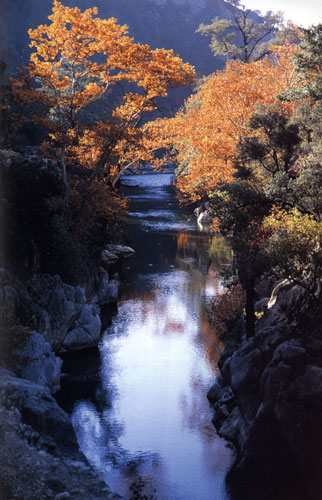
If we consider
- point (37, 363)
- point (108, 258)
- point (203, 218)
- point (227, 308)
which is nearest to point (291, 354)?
point (37, 363)

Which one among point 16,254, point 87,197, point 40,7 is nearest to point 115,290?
point 87,197

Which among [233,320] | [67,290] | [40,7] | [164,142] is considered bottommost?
[233,320]

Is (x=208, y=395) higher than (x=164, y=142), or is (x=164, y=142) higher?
(x=164, y=142)

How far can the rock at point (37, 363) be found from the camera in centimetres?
1831

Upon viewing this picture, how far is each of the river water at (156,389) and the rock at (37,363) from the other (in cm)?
122

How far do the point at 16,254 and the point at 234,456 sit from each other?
12.3 metres

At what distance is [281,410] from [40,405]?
7.54 metres

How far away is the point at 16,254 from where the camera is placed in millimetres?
21500

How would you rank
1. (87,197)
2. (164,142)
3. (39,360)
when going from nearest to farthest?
(39,360) → (87,197) → (164,142)

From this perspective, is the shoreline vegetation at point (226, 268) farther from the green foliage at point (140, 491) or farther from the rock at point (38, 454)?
the green foliage at point (140, 491)

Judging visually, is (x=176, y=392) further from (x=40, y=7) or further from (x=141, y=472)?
(x=40, y=7)

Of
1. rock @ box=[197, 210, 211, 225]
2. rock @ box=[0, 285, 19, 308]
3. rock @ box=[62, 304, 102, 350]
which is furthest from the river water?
rock @ box=[197, 210, 211, 225]

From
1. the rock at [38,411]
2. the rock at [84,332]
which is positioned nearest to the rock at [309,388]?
the rock at [38,411]

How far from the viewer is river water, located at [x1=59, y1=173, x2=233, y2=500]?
53.9 ft
